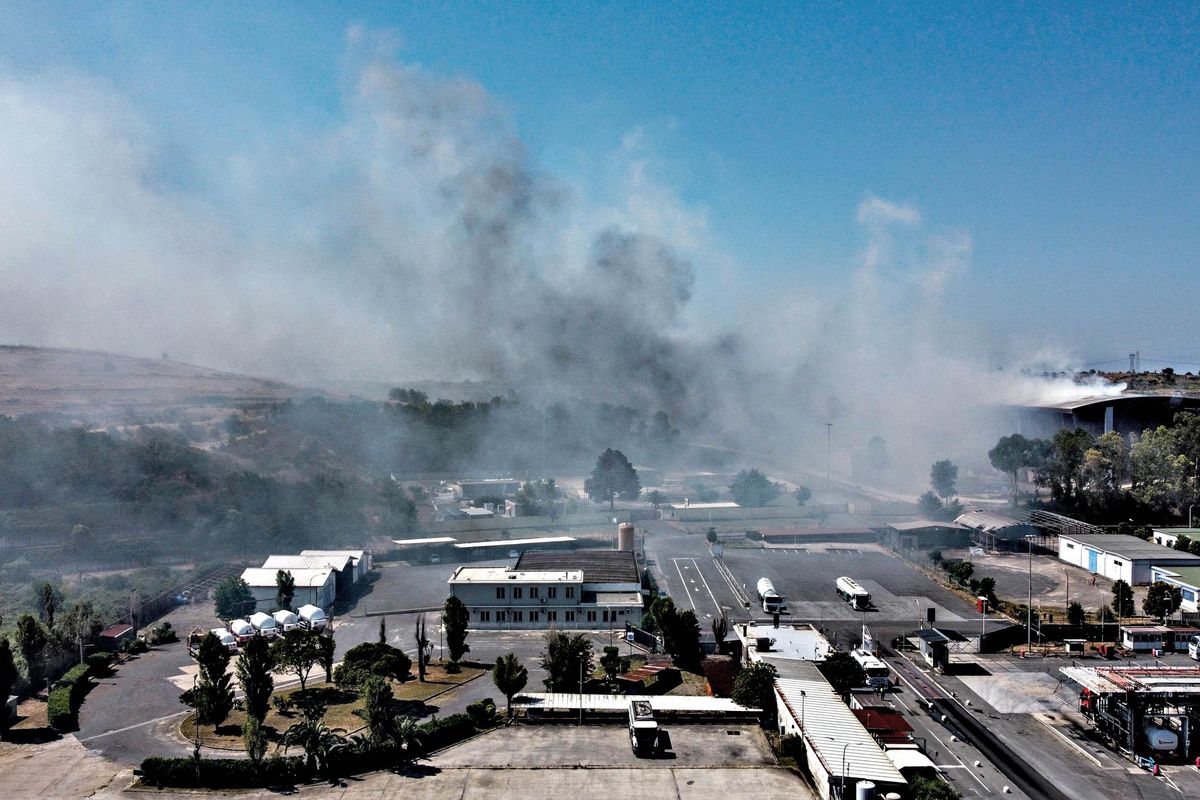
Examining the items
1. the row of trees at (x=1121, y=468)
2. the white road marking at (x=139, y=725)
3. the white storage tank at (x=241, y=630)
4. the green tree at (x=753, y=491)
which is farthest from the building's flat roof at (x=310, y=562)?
the row of trees at (x=1121, y=468)

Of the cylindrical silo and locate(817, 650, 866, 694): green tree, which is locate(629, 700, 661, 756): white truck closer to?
→ locate(817, 650, 866, 694): green tree

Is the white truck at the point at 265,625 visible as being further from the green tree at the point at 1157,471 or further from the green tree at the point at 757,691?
the green tree at the point at 1157,471

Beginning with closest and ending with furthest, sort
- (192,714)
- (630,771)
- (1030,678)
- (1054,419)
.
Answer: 1. (630,771)
2. (192,714)
3. (1030,678)
4. (1054,419)

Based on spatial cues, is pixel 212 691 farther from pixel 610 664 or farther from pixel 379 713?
pixel 610 664

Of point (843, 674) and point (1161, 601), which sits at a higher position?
point (1161, 601)

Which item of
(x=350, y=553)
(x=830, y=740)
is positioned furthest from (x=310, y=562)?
(x=830, y=740)

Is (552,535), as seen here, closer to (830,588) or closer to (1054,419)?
(830,588)

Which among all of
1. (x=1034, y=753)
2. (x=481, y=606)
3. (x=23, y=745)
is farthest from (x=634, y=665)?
(x=23, y=745)
